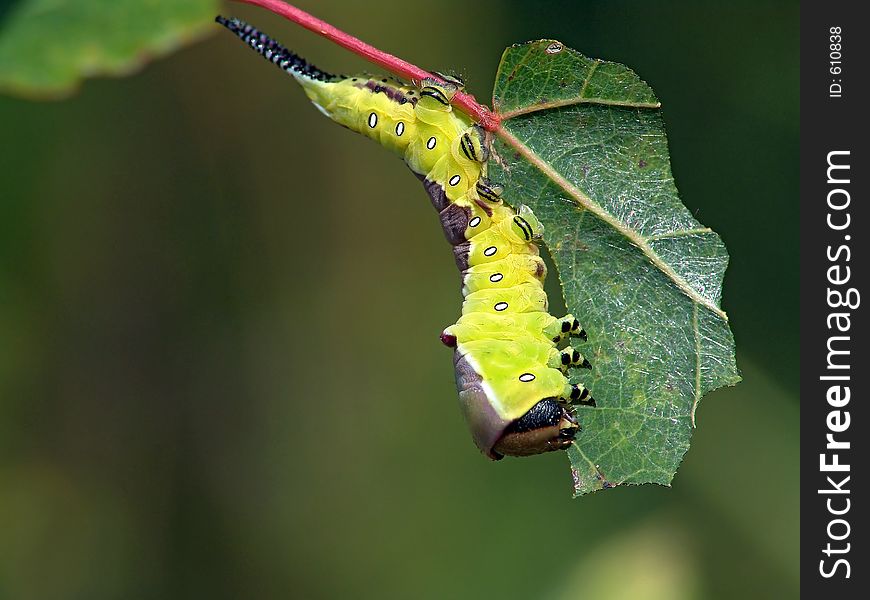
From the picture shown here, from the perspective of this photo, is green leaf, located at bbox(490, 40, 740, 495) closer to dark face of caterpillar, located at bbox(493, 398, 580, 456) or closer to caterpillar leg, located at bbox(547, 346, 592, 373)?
caterpillar leg, located at bbox(547, 346, 592, 373)

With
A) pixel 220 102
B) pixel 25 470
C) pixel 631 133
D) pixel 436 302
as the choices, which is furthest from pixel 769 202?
A: pixel 25 470

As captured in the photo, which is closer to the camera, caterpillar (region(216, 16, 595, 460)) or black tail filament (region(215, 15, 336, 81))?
caterpillar (region(216, 16, 595, 460))

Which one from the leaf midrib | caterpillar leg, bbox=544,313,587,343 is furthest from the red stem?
caterpillar leg, bbox=544,313,587,343

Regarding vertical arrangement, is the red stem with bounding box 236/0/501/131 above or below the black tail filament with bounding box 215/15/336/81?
below

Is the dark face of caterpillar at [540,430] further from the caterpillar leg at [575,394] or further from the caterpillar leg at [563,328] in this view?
the caterpillar leg at [563,328]

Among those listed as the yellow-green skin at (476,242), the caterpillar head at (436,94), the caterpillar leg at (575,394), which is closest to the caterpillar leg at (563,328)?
the yellow-green skin at (476,242)

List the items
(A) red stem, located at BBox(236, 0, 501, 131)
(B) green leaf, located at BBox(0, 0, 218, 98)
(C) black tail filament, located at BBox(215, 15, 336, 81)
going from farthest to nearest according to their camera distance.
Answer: (C) black tail filament, located at BBox(215, 15, 336, 81) → (A) red stem, located at BBox(236, 0, 501, 131) → (B) green leaf, located at BBox(0, 0, 218, 98)

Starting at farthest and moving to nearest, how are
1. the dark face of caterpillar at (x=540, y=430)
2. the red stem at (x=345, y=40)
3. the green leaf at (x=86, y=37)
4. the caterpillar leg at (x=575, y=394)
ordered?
1. the caterpillar leg at (x=575, y=394)
2. the dark face of caterpillar at (x=540, y=430)
3. the red stem at (x=345, y=40)
4. the green leaf at (x=86, y=37)

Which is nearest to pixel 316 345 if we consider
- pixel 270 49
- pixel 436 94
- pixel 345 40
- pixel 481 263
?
pixel 481 263
